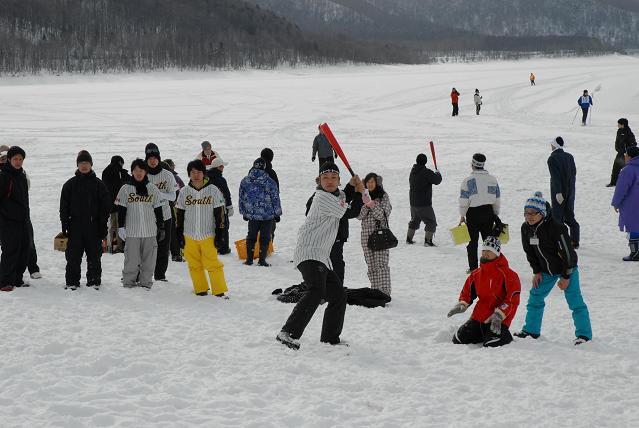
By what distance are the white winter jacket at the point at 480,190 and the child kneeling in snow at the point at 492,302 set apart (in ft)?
8.27

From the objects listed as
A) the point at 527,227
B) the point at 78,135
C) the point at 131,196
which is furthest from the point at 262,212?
the point at 78,135

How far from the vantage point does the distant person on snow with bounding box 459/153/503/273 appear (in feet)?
27.0

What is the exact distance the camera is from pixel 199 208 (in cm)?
734

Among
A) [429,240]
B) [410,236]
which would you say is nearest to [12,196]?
[410,236]

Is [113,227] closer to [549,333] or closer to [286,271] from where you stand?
[286,271]

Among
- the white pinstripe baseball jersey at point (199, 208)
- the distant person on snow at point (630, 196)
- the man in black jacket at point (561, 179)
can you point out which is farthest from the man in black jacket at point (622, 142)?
the white pinstripe baseball jersey at point (199, 208)

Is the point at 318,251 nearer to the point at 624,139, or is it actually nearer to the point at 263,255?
the point at 263,255

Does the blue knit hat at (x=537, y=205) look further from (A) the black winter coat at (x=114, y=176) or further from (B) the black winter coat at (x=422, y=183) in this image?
(A) the black winter coat at (x=114, y=176)

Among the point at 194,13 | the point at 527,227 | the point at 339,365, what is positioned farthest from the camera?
the point at 194,13

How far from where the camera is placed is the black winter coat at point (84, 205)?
23.1 ft

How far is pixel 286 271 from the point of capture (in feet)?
29.2

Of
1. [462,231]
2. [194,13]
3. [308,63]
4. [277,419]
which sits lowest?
[277,419]

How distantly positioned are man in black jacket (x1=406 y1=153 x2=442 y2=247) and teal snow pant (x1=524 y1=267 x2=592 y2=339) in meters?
4.30

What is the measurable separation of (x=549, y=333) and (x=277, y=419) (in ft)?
9.96
